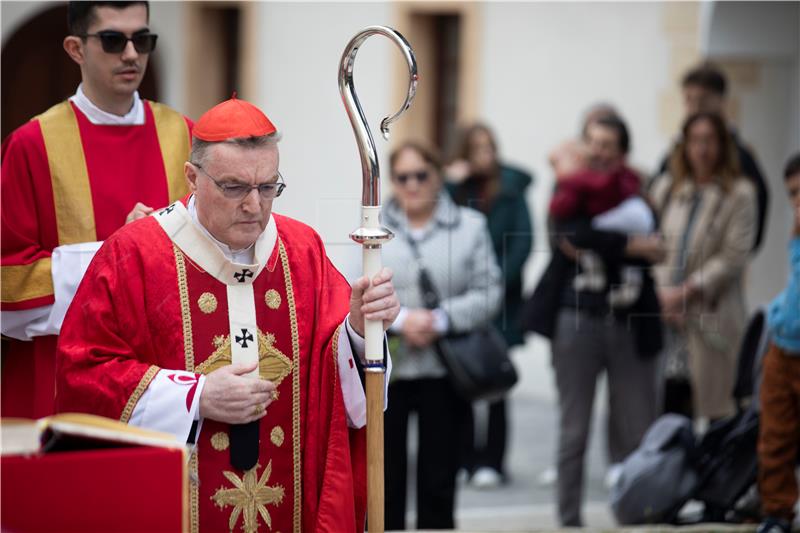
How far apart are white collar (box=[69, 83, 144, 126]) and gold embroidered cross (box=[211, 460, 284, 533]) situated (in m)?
1.33

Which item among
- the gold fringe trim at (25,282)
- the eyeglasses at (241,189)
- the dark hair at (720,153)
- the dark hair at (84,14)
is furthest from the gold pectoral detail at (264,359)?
the dark hair at (720,153)

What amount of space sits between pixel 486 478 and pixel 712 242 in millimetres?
1993

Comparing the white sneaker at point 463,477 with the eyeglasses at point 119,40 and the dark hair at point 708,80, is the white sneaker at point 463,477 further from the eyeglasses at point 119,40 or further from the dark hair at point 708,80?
the eyeglasses at point 119,40

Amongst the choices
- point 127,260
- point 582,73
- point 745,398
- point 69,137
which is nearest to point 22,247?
point 69,137

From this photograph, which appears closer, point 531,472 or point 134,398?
point 134,398

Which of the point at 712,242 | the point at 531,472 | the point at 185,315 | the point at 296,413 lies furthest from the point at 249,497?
the point at 531,472

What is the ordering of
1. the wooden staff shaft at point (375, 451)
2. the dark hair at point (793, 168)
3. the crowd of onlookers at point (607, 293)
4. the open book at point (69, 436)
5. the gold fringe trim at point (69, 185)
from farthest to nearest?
the crowd of onlookers at point (607, 293), the dark hair at point (793, 168), the gold fringe trim at point (69, 185), the wooden staff shaft at point (375, 451), the open book at point (69, 436)

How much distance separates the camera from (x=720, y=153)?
7.27 metres

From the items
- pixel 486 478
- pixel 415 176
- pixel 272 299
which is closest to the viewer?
pixel 272 299

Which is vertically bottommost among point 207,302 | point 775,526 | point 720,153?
point 775,526

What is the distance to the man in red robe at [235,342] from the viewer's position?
3.65 m

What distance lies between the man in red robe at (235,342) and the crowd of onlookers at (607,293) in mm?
2224

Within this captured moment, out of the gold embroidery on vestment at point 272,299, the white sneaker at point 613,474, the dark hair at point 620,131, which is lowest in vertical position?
the white sneaker at point 613,474

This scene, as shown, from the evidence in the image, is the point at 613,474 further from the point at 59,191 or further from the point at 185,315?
the point at 185,315
